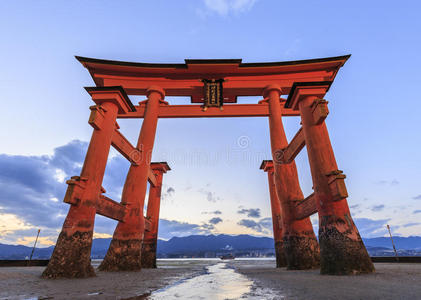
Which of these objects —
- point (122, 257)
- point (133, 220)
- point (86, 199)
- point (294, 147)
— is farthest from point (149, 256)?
point (294, 147)

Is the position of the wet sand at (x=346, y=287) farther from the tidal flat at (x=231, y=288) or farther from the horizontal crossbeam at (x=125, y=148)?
the horizontal crossbeam at (x=125, y=148)

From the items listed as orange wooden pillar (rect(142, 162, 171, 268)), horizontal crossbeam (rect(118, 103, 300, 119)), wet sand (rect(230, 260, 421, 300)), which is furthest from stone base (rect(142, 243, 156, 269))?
wet sand (rect(230, 260, 421, 300))

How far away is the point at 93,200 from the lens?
7.03m

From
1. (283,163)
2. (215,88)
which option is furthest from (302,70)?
(283,163)

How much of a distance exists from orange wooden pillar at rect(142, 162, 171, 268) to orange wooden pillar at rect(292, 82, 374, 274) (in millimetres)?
9406

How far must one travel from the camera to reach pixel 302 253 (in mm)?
7895

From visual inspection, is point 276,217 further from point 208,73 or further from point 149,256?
point 208,73

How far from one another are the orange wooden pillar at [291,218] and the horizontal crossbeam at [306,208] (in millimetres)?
266

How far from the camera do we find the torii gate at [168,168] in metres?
6.04

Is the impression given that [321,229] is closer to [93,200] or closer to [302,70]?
[93,200]

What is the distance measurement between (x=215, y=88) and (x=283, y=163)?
17.9 feet

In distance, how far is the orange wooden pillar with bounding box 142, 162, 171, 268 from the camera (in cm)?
1198

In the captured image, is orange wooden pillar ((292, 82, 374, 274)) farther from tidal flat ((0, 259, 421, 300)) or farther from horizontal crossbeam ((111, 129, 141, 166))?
horizontal crossbeam ((111, 129, 141, 166))

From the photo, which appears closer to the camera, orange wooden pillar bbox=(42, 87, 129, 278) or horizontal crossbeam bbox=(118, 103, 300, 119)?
orange wooden pillar bbox=(42, 87, 129, 278)
